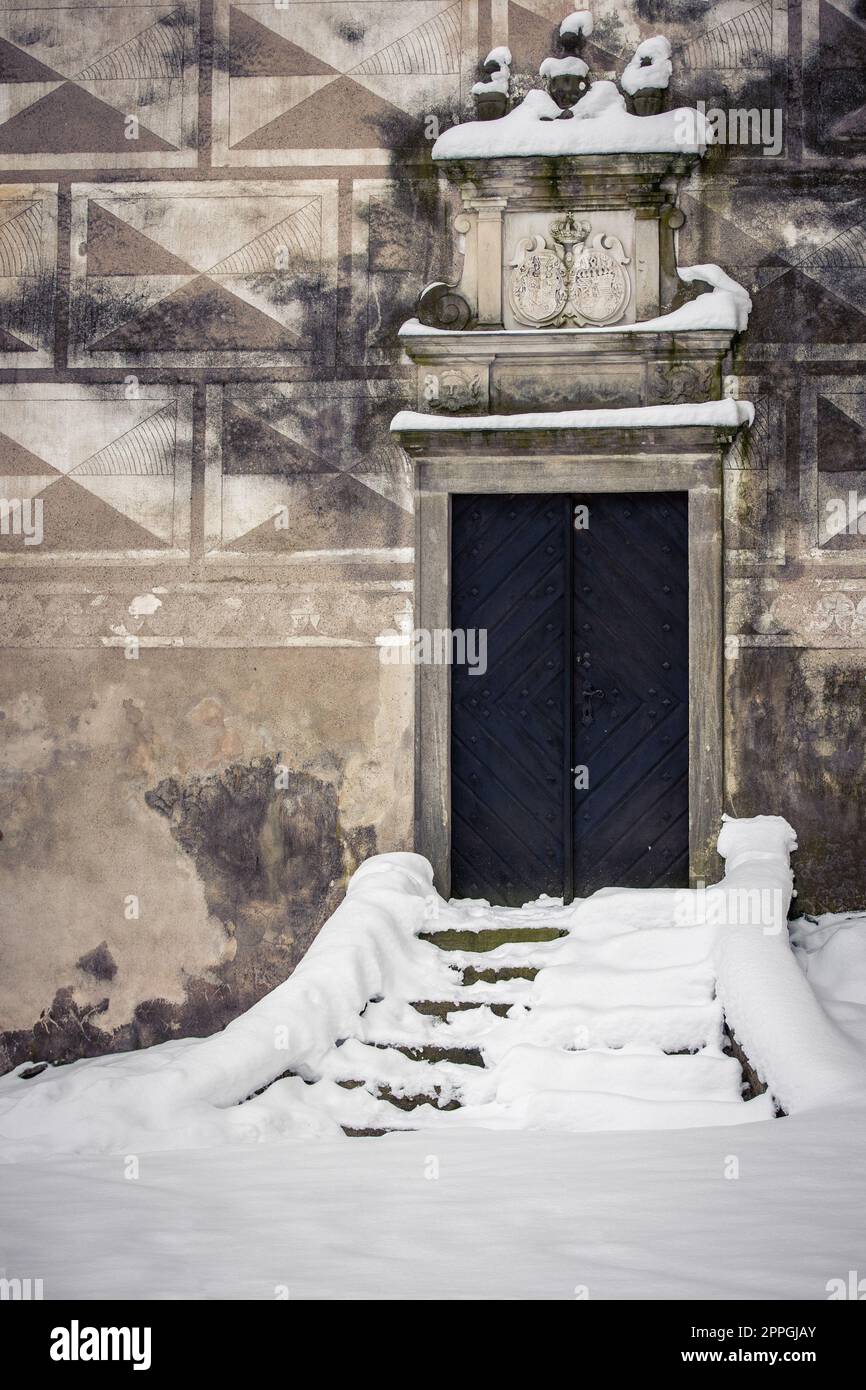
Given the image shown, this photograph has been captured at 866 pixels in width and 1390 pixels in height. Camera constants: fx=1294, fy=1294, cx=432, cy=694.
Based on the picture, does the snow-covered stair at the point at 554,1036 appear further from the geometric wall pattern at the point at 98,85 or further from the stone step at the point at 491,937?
the geometric wall pattern at the point at 98,85

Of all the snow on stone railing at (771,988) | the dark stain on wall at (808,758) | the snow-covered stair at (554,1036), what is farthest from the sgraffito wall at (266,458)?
the snow-covered stair at (554,1036)

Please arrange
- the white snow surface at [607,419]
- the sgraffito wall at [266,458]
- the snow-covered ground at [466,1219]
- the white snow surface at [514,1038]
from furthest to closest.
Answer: the sgraffito wall at [266,458], the white snow surface at [607,419], the white snow surface at [514,1038], the snow-covered ground at [466,1219]

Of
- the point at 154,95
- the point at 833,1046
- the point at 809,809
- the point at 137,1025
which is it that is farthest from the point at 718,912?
the point at 154,95

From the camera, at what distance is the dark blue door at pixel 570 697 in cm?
608

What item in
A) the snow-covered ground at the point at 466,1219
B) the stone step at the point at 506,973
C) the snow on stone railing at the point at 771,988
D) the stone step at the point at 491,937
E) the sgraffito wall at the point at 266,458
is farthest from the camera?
the sgraffito wall at the point at 266,458

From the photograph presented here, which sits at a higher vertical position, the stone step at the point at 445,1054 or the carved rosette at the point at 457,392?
the carved rosette at the point at 457,392

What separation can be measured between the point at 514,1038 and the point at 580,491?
108 inches

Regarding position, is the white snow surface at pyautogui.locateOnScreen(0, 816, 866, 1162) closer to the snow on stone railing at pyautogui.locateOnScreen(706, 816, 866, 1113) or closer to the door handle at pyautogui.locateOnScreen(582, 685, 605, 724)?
the snow on stone railing at pyautogui.locateOnScreen(706, 816, 866, 1113)

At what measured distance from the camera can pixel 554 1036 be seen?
4.36 metres

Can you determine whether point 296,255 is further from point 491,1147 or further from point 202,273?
point 491,1147

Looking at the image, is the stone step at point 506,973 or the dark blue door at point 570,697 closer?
the stone step at point 506,973

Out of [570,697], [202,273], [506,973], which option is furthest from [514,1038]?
[202,273]

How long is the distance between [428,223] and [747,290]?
5.08 feet

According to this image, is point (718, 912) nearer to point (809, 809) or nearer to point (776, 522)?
point (809, 809)
